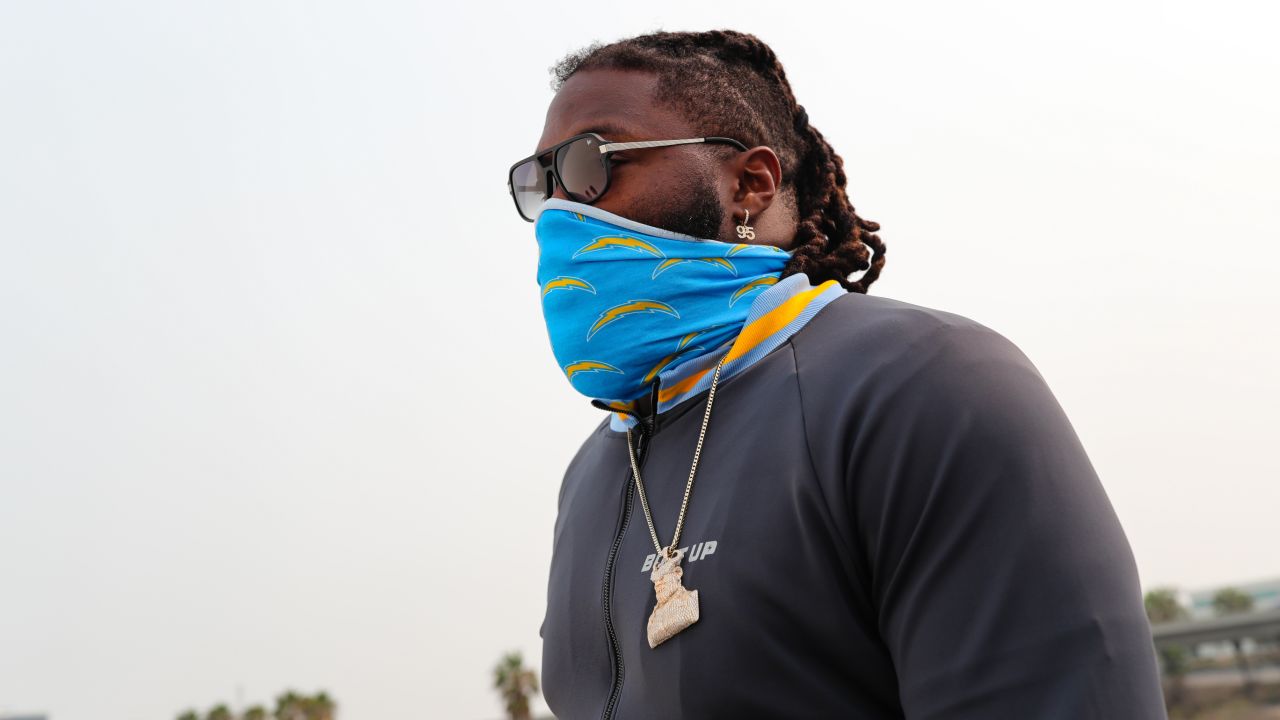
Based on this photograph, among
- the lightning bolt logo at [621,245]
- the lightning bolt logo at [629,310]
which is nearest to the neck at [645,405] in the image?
the lightning bolt logo at [629,310]

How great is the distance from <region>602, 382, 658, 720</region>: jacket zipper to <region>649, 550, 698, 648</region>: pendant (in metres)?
0.19

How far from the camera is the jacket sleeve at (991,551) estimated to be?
4.56ft

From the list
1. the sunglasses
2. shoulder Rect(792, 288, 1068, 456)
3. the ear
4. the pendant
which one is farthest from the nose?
the pendant

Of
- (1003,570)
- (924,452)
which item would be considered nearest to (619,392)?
(924,452)

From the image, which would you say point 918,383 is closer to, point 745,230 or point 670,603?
point 670,603

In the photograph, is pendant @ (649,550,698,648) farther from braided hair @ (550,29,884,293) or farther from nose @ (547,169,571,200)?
nose @ (547,169,571,200)

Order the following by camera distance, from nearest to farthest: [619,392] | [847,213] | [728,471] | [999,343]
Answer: [999,343] → [728,471] → [619,392] → [847,213]

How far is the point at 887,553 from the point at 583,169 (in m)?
1.20

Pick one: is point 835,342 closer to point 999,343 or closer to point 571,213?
point 999,343

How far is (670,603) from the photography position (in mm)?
1803

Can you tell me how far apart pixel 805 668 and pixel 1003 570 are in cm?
36

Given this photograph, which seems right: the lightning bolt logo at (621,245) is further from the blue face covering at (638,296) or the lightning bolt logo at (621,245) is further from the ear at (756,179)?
the ear at (756,179)

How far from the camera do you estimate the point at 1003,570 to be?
146 cm

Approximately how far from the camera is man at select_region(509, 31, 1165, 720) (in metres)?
1.46
